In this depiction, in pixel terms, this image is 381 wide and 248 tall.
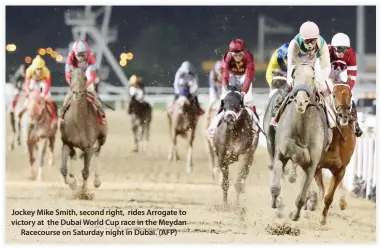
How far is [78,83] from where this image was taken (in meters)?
9.36

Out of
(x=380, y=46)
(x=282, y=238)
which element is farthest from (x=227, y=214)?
(x=380, y=46)

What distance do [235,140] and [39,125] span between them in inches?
148

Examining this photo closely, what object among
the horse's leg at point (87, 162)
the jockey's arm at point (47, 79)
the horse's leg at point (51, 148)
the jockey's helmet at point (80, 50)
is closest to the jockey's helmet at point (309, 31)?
the jockey's helmet at point (80, 50)

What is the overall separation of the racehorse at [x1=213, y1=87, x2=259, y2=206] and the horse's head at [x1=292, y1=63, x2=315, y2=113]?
1.40 metres

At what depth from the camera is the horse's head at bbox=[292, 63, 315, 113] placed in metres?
7.60

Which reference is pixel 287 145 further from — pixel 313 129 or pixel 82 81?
pixel 82 81

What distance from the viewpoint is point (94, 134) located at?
9.88m

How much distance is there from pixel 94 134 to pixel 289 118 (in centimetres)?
272

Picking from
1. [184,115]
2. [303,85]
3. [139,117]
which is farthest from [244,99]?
[139,117]

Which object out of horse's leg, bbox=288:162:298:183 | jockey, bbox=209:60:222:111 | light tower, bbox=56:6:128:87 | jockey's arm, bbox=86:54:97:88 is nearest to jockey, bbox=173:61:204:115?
jockey, bbox=209:60:222:111

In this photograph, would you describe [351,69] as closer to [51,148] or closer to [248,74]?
[248,74]

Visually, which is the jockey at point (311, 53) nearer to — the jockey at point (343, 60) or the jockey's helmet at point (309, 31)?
the jockey's helmet at point (309, 31)

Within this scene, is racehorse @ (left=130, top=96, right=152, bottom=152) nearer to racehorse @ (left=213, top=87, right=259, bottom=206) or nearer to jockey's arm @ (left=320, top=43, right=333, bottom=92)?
racehorse @ (left=213, top=87, right=259, bottom=206)

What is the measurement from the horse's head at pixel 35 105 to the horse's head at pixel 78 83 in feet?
8.55
